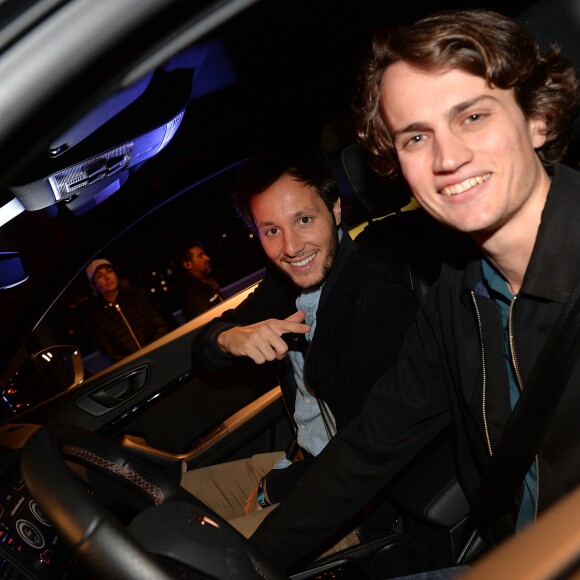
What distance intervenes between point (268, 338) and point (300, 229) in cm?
42

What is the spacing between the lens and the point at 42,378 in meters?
2.35

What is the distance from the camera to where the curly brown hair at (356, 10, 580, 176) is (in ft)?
4.31

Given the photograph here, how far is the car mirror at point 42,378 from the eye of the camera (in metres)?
2.19

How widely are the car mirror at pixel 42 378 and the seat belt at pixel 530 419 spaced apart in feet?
5.50

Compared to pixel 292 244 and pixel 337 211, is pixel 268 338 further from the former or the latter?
pixel 337 211

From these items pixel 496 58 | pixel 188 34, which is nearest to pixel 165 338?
pixel 496 58

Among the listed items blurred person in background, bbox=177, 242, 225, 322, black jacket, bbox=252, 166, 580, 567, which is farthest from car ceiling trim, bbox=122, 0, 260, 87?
blurred person in background, bbox=177, 242, 225, 322

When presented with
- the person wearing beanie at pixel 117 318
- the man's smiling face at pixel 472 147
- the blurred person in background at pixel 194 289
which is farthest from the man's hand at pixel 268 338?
the blurred person in background at pixel 194 289

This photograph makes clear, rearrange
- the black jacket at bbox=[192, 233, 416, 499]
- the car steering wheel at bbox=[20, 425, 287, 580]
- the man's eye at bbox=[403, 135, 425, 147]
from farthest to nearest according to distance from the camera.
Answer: the black jacket at bbox=[192, 233, 416, 499], the man's eye at bbox=[403, 135, 425, 147], the car steering wheel at bbox=[20, 425, 287, 580]

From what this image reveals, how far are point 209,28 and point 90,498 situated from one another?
672mm

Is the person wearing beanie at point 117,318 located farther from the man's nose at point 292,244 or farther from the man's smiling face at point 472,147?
the man's smiling face at point 472,147

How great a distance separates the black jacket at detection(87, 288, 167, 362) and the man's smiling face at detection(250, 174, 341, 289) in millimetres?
2600

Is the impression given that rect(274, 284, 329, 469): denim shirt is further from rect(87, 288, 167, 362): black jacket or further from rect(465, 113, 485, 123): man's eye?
rect(87, 288, 167, 362): black jacket

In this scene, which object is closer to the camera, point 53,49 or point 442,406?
point 53,49
